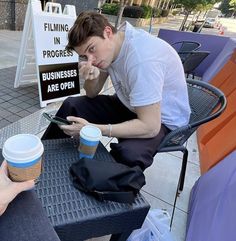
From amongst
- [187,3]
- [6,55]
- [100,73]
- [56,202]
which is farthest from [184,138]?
[187,3]

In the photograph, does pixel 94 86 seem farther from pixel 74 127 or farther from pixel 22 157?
pixel 22 157

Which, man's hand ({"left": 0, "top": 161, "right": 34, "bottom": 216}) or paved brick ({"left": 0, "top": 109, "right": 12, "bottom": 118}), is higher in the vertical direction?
man's hand ({"left": 0, "top": 161, "right": 34, "bottom": 216})

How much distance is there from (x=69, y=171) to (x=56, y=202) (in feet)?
0.67

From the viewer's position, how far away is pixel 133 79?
59.1 inches

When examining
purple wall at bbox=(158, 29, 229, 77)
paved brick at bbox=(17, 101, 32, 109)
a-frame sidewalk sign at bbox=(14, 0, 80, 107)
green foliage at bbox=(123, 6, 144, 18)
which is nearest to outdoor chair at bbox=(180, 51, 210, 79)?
purple wall at bbox=(158, 29, 229, 77)

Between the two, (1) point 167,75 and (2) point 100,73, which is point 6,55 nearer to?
(2) point 100,73

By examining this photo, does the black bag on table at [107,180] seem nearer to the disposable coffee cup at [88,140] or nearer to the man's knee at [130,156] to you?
the disposable coffee cup at [88,140]

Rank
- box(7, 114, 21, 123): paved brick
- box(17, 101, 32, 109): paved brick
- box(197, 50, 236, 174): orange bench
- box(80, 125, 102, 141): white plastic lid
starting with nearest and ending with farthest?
box(80, 125, 102, 141): white plastic lid
box(197, 50, 236, 174): orange bench
box(7, 114, 21, 123): paved brick
box(17, 101, 32, 109): paved brick

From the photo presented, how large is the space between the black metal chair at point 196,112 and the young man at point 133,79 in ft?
0.25

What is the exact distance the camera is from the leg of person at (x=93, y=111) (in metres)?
1.83

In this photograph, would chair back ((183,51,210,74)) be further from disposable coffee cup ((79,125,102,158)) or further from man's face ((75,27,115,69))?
disposable coffee cup ((79,125,102,158))

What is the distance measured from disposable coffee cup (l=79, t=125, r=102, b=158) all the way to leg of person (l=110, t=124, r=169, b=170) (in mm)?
181

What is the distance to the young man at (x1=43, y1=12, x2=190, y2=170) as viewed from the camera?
57.9 inches

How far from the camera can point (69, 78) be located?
360 cm
